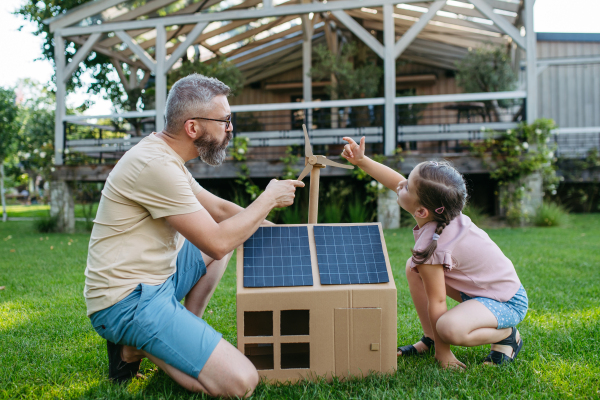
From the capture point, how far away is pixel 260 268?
209cm

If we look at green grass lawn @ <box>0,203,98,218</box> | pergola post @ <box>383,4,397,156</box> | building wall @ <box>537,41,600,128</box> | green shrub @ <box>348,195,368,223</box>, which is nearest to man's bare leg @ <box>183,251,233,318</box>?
green shrub @ <box>348,195,368,223</box>

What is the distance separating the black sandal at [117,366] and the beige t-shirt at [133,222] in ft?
0.67

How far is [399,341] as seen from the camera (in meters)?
2.63

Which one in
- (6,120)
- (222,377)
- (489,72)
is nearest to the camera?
(222,377)

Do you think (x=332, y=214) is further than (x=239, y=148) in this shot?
No

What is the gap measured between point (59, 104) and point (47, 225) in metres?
2.30

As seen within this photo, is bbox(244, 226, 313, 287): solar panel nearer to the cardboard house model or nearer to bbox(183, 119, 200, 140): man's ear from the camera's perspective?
the cardboard house model

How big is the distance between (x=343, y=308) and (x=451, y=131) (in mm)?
6719

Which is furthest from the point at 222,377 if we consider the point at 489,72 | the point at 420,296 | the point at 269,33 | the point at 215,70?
the point at 269,33

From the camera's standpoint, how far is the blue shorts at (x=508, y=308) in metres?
2.12

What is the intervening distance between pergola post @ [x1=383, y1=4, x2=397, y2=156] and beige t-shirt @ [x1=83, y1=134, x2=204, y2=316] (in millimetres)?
6061

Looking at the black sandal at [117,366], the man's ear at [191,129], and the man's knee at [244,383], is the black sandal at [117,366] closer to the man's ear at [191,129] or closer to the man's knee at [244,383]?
the man's knee at [244,383]

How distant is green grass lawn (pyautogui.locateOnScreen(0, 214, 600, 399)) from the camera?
6.35 ft

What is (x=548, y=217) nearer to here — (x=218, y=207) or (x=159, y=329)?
(x=218, y=207)
